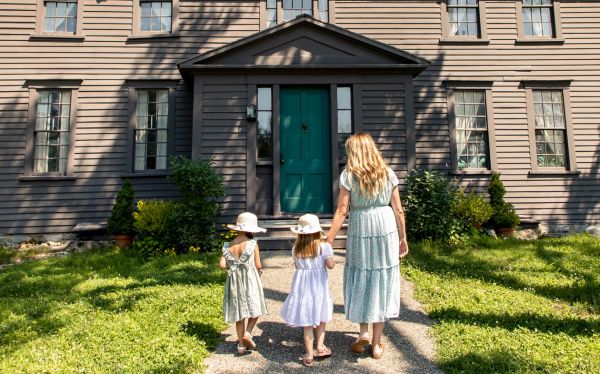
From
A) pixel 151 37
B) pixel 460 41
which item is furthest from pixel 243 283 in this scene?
pixel 460 41

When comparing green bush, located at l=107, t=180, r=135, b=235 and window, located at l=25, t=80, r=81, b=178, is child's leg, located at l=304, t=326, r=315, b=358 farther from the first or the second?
window, located at l=25, t=80, r=81, b=178

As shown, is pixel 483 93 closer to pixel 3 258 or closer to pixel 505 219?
pixel 505 219

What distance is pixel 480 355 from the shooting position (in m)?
3.57

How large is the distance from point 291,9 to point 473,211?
6715 mm

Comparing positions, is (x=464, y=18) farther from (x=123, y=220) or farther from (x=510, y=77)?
(x=123, y=220)

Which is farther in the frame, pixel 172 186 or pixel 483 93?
pixel 483 93

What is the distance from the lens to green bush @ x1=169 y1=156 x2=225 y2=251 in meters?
7.73

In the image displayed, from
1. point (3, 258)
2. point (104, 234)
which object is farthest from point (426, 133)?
point (3, 258)

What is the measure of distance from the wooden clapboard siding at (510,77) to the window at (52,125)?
7.06 m

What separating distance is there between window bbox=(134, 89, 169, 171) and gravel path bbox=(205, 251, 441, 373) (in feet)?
19.8

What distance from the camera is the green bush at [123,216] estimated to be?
8422 mm

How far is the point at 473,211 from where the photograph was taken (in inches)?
350

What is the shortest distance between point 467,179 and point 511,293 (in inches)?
203

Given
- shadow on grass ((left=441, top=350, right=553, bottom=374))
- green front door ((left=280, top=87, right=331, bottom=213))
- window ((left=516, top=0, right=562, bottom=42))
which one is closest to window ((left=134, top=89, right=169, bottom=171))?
green front door ((left=280, top=87, right=331, bottom=213))
